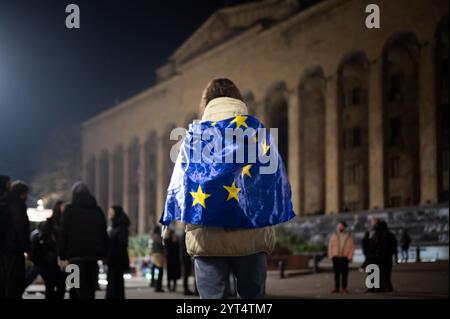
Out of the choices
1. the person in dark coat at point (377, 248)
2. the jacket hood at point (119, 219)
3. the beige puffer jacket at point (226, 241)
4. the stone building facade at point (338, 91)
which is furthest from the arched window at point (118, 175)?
the beige puffer jacket at point (226, 241)

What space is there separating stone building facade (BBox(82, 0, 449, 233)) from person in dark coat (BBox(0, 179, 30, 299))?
27.6m

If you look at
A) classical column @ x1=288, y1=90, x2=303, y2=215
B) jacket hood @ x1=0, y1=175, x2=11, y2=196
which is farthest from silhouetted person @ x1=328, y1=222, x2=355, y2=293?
classical column @ x1=288, y1=90, x2=303, y2=215

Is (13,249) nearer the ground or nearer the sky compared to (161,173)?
nearer the ground

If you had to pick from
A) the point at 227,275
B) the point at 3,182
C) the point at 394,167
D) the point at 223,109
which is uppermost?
the point at 394,167

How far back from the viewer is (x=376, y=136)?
38.6m

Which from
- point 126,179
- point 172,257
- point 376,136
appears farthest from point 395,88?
point 126,179

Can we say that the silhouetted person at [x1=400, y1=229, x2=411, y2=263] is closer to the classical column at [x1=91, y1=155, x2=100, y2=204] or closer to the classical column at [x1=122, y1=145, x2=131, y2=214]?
the classical column at [x1=122, y1=145, x2=131, y2=214]

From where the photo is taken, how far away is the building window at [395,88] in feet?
143

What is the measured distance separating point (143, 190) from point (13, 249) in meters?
56.4

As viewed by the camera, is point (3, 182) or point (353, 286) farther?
point (353, 286)

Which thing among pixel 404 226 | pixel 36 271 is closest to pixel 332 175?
pixel 404 226

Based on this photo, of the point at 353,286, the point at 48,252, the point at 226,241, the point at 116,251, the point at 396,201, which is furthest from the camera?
the point at 396,201

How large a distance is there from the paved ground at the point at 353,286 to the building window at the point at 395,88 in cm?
1751

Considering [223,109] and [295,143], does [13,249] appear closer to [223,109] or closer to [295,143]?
[223,109]
